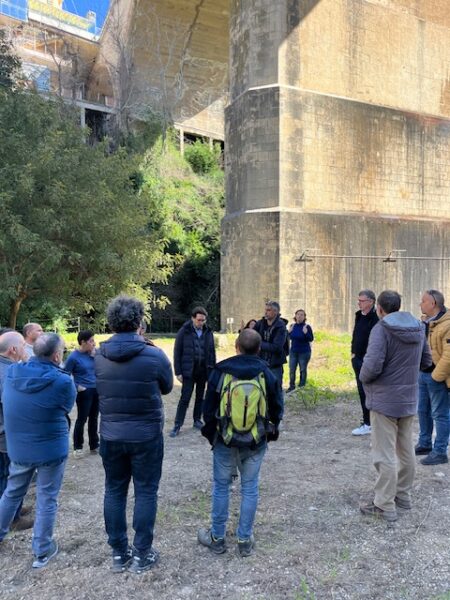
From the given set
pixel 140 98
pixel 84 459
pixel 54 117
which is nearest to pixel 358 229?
pixel 54 117

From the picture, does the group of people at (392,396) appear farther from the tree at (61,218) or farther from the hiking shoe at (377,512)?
the tree at (61,218)

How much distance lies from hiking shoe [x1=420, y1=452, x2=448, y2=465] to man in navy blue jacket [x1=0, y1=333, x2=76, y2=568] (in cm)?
368

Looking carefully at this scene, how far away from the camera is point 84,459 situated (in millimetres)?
5633

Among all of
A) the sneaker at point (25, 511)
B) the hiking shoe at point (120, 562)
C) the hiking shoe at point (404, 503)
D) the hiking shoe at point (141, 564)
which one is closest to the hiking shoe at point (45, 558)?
the hiking shoe at point (120, 562)

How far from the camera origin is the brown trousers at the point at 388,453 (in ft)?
12.7

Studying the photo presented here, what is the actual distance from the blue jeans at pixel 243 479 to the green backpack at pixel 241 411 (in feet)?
0.41

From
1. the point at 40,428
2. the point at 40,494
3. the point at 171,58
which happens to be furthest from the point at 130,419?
the point at 171,58

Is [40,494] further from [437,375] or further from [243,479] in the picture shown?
[437,375]

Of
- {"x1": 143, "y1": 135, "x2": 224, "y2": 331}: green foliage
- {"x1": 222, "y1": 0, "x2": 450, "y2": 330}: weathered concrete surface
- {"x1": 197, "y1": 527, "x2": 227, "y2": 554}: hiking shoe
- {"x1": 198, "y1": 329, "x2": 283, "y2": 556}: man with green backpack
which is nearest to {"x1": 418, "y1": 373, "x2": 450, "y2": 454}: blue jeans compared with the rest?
{"x1": 198, "y1": 329, "x2": 283, "y2": 556}: man with green backpack

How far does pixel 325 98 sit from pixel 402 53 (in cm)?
395

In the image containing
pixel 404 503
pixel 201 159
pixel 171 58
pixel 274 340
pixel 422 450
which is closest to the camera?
pixel 404 503

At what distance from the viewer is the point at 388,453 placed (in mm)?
3867

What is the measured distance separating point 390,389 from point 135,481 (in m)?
2.06

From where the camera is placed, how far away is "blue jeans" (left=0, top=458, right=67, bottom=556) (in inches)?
129
